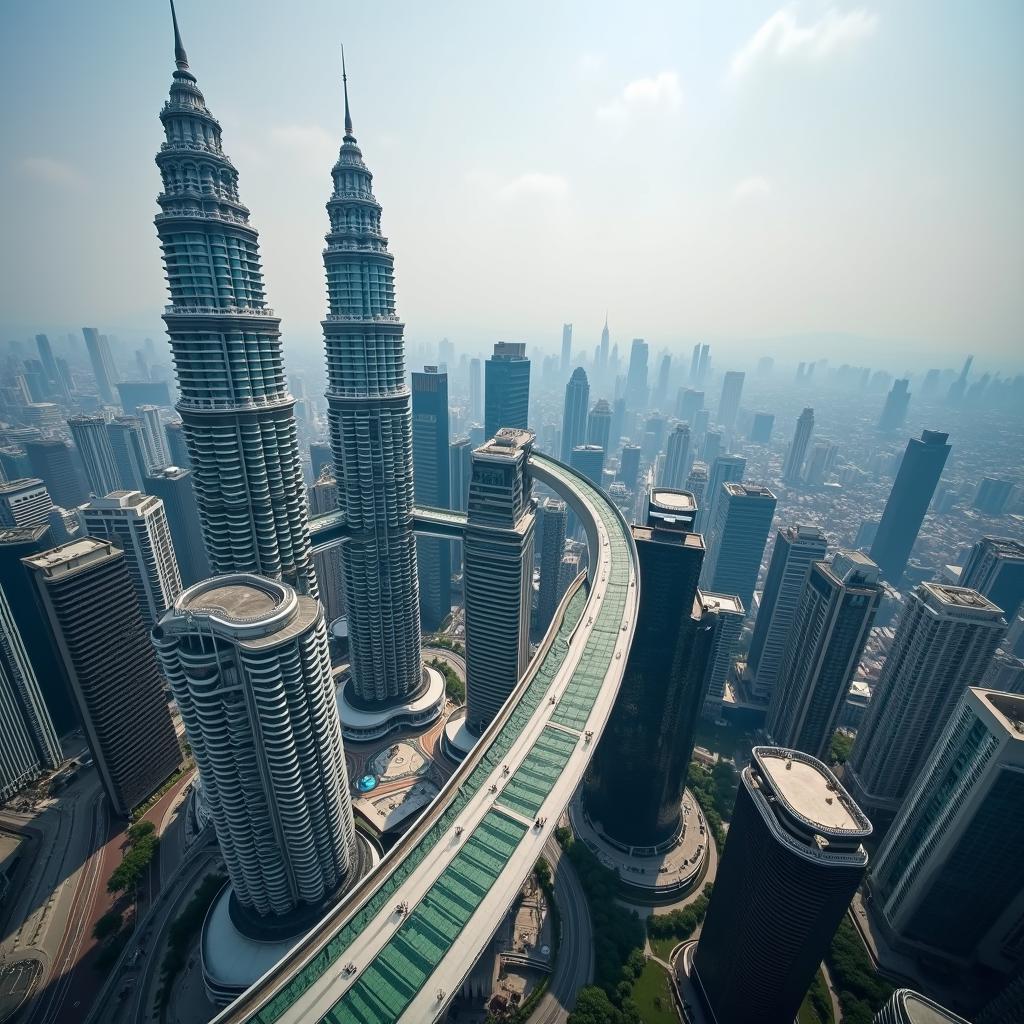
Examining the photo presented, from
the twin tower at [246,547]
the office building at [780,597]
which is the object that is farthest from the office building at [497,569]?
the office building at [780,597]

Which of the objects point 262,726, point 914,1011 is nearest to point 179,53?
point 262,726

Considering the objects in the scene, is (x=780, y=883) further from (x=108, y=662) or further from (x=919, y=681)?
(x=108, y=662)

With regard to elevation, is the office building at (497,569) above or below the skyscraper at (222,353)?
below

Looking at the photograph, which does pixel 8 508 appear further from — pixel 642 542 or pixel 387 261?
pixel 642 542

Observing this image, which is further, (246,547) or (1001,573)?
(1001,573)

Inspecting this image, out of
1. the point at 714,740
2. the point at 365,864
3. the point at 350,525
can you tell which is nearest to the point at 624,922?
the point at 365,864

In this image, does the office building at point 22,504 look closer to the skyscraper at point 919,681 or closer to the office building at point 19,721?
the office building at point 19,721
